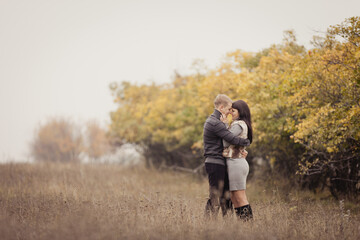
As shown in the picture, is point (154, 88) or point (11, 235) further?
point (154, 88)

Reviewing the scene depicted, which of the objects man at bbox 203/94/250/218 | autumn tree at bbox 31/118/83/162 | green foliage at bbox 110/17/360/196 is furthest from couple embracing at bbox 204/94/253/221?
autumn tree at bbox 31/118/83/162

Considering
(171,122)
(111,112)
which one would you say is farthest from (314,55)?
(111,112)

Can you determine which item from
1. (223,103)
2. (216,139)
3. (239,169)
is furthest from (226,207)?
(223,103)

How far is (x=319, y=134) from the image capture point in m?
7.84

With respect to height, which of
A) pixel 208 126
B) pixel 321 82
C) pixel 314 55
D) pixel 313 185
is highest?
pixel 314 55

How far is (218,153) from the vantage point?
19.1 feet

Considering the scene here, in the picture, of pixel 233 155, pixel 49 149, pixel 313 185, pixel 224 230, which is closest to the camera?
pixel 224 230

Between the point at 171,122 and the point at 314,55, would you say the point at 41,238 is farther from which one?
the point at 171,122

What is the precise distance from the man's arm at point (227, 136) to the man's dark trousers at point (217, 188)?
517 mm

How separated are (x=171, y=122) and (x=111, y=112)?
842cm

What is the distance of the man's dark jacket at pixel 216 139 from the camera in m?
5.65

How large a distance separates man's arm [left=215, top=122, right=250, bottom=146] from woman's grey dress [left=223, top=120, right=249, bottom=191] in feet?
0.52

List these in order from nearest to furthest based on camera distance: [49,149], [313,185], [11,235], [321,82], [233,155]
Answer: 1. [11,235]
2. [233,155]
3. [321,82]
4. [313,185]
5. [49,149]

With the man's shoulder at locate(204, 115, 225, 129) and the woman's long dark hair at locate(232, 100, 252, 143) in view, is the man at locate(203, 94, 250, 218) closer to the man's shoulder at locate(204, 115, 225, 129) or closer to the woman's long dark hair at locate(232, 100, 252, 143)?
the man's shoulder at locate(204, 115, 225, 129)
